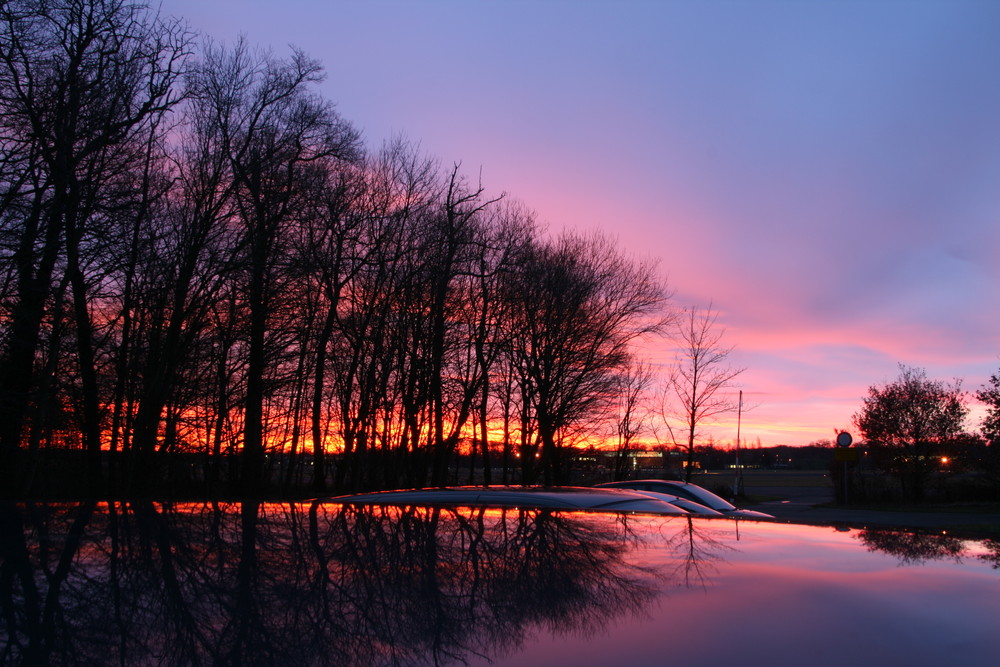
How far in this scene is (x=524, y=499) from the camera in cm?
520

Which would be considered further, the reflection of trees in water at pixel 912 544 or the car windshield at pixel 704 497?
the car windshield at pixel 704 497

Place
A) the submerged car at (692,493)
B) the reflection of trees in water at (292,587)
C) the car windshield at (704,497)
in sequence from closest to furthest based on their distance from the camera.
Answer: the reflection of trees in water at (292,587)
the submerged car at (692,493)
the car windshield at (704,497)

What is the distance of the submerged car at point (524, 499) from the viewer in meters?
4.89

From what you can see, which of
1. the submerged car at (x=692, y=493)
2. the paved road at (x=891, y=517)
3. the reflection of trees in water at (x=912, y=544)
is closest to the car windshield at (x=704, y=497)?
the submerged car at (x=692, y=493)

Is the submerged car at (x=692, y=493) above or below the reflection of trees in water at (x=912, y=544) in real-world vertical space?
below

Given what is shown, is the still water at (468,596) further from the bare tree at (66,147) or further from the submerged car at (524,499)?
the bare tree at (66,147)

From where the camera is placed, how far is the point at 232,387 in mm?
25734

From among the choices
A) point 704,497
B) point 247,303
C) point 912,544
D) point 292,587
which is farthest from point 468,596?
point 247,303

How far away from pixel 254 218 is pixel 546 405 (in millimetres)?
13322

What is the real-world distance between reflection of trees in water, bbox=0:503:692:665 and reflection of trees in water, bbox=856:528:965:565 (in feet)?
3.74

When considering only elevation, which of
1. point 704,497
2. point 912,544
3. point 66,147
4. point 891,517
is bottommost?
point 891,517

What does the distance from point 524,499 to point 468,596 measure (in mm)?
2961

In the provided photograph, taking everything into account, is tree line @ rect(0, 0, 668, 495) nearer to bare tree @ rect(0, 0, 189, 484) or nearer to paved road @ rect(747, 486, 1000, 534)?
bare tree @ rect(0, 0, 189, 484)

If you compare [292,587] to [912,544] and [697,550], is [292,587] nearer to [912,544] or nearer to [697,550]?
[697,550]
